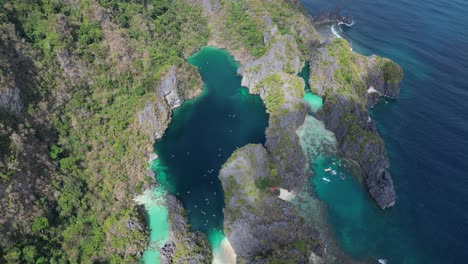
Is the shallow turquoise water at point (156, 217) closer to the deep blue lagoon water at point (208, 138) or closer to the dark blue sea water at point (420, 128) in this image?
the deep blue lagoon water at point (208, 138)

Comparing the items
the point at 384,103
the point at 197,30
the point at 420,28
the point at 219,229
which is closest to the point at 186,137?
the point at 219,229

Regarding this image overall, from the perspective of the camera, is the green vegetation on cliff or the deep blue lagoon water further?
the deep blue lagoon water

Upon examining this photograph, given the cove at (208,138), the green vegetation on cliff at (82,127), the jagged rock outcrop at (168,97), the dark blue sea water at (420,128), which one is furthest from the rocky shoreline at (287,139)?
the green vegetation on cliff at (82,127)

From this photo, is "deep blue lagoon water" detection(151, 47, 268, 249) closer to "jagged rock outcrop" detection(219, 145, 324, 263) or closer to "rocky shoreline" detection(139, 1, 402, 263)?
"rocky shoreline" detection(139, 1, 402, 263)

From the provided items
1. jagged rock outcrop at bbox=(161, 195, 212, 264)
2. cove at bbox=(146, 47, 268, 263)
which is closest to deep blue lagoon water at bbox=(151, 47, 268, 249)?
cove at bbox=(146, 47, 268, 263)

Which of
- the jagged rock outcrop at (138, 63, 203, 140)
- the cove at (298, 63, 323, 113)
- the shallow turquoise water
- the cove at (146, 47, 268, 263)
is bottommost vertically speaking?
the shallow turquoise water

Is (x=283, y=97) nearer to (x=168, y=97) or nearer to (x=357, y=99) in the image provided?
(x=357, y=99)

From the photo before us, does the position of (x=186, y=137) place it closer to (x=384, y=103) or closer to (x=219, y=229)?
(x=219, y=229)

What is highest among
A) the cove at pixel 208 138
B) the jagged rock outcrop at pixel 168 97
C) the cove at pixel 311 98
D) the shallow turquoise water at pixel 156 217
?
the jagged rock outcrop at pixel 168 97
